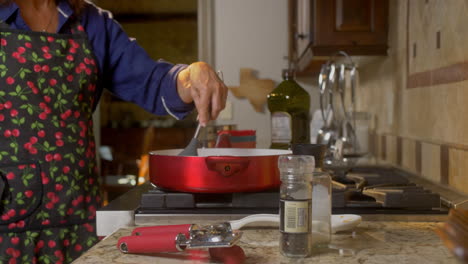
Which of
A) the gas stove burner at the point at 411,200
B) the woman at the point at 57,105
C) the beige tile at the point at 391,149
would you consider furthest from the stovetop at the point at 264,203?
the beige tile at the point at 391,149

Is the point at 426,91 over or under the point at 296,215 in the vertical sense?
over

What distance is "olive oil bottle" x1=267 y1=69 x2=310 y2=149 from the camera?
1587 mm

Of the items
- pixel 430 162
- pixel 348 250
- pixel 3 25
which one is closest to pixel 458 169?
pixel 430 162

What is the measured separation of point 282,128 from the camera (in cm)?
159

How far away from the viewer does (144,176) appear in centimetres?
331

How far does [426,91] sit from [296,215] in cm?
80

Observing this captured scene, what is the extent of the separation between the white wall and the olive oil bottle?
133 centimetres

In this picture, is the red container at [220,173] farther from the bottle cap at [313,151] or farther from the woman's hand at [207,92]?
the woman's hand at [207,92]

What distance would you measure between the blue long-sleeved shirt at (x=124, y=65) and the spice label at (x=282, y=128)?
343 mm

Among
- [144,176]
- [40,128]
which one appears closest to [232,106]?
[144,176]

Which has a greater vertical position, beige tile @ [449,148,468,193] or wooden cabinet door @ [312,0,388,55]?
wooden cabinet door @ [312,0,388,55]

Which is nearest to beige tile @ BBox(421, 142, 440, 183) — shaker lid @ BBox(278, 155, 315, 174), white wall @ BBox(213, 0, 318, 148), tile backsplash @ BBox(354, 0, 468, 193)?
tile backsplash @ BBox(354, 0, 468, 193)

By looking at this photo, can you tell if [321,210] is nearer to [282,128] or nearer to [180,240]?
[180,240]

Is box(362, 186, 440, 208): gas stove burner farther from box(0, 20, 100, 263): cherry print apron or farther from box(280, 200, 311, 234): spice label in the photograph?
box(0, 20, 100, 263): cherry print apron
